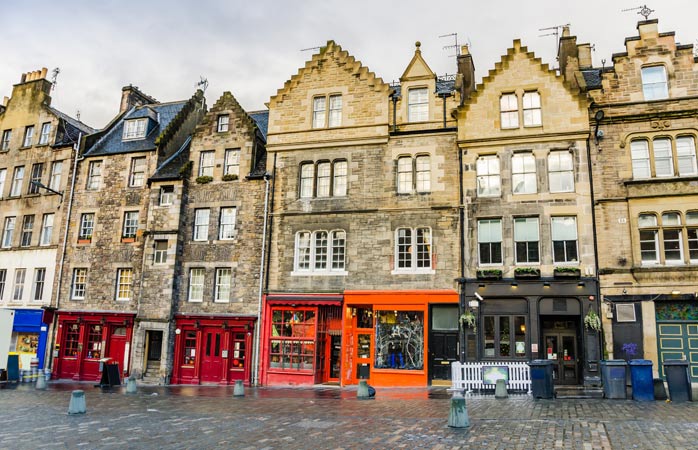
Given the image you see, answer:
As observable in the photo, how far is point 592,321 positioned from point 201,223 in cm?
1865

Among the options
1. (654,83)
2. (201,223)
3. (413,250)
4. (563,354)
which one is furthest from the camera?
(201,223)

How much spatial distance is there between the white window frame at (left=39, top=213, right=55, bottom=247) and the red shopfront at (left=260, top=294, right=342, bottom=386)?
15.1 m

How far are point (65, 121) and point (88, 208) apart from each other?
673 cm

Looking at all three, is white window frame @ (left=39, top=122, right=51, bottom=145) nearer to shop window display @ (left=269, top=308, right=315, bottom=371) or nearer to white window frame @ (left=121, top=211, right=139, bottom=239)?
white window frame @ (left=121, top=211, right=139, bottom=239)

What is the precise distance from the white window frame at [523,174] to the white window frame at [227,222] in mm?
13467

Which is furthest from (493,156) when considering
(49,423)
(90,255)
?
(90,255)

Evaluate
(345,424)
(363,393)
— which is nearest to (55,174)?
(363,393)

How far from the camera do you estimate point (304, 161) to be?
A: 26594 mm

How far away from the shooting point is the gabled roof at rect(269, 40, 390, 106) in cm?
2612

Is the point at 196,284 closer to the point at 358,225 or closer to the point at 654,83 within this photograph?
the point at 358,225

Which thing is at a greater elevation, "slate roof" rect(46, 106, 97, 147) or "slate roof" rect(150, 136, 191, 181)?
"slate roof" rect(46, 106, 97, 147)

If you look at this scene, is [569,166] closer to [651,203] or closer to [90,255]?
[651,203]

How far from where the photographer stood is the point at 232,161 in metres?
28.1

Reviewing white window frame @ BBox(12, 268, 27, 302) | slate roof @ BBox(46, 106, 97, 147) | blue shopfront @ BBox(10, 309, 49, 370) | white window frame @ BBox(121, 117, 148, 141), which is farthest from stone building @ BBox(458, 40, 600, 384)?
white window frame @ BBox(12, 268, 27, 302)
